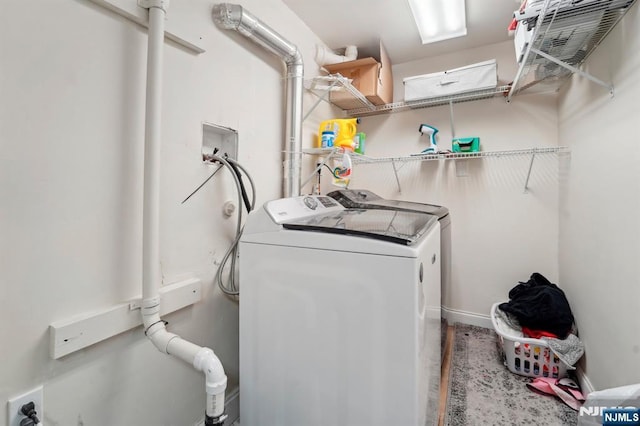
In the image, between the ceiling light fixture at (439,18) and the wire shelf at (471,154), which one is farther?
the wire shelf at (471,154)

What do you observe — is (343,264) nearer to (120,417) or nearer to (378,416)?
(378,416)

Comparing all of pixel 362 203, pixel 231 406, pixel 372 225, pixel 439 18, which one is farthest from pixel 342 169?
pixel 231 406

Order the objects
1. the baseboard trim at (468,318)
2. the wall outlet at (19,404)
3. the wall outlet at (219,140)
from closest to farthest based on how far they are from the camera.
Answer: the wall outlet at (19,404), the wall outlet at (219,140), the baseboard trim at (468,318)

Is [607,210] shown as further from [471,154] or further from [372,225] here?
[372,225]

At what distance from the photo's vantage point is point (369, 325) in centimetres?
104

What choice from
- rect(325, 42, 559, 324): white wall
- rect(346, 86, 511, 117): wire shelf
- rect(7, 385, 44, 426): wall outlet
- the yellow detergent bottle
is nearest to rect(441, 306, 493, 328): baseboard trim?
rect(325, 42, 559, 324): white wall

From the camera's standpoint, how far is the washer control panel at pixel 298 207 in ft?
4.28

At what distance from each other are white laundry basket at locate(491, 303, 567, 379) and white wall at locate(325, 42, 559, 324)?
0.52 meters

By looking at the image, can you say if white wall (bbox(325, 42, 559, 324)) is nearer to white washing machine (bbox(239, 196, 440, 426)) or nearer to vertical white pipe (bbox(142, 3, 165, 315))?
Answer: white washing machine (bbox(239, 196, 440, 426))

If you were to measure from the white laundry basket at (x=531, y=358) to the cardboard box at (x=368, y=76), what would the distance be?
2.25 metres

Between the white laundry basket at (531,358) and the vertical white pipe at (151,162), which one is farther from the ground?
the vertical white pipe at (151,162)

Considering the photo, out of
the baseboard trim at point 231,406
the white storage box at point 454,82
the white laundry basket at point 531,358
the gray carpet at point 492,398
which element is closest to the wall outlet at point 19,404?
the baseboard trim at point 231,406

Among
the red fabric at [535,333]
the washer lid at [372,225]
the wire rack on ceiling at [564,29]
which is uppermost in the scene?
the wire rack on ceiling at [564,29]

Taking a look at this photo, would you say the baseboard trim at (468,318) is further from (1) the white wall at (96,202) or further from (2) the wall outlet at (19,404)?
(2) the wall outlet at (19,404)
